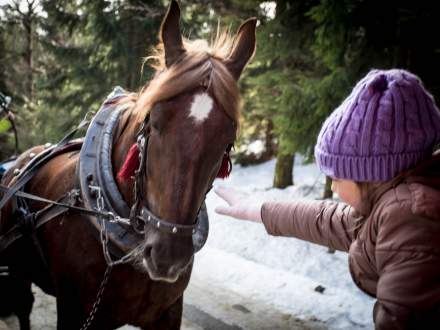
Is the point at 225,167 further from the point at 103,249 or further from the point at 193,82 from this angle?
the point at 103,249

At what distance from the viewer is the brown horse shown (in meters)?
1.55

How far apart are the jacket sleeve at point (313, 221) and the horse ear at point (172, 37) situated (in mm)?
818

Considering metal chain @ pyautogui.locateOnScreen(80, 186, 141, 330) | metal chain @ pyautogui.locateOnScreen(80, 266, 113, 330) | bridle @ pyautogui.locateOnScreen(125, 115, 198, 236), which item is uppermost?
bridle @ pyautogui.locateOnScreen(125, 115, 198, 236)

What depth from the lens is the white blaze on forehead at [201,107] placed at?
1.56 m

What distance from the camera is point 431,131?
114cm

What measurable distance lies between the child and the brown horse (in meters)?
0.51

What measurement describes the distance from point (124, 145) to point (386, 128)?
136 cm

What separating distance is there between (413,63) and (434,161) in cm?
406

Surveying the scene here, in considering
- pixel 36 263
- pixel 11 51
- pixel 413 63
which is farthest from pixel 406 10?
pixel 11 51

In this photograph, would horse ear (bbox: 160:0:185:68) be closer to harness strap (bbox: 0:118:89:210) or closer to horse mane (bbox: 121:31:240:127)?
horse mane (bbox: 121:31:240:127)

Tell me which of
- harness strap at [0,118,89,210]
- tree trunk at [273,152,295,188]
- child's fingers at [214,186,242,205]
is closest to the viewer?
child's fingers at [214,186,242,205]

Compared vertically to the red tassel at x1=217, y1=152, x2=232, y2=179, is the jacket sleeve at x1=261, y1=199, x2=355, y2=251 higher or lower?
lower

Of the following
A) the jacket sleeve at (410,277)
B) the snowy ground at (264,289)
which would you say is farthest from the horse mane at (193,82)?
the snowy ground at (264,289)

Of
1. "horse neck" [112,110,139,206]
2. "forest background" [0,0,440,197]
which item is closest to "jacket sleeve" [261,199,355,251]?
"horse neck" [112,110,139,206]
